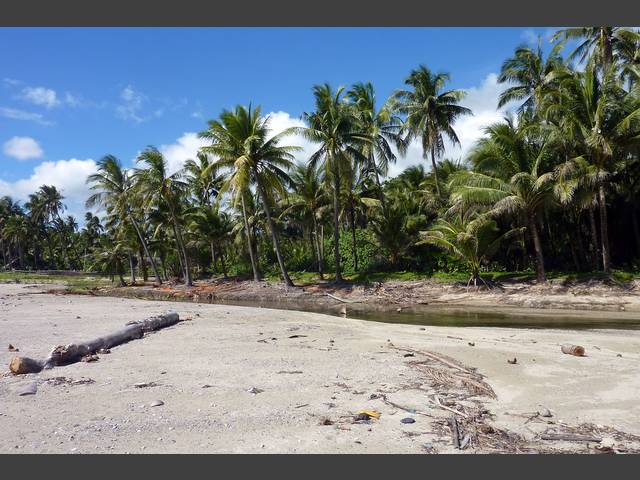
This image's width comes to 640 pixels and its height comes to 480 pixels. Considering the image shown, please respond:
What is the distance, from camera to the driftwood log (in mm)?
7653

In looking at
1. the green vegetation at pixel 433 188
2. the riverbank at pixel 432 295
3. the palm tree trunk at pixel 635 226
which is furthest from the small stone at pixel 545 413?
the palm tree trunk at pixel 635 226

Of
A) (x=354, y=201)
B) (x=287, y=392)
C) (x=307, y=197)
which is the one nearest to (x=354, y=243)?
(x=354, y=201)

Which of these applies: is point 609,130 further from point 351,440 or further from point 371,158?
point 351,440

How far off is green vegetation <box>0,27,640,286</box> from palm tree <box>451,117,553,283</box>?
0.08 m

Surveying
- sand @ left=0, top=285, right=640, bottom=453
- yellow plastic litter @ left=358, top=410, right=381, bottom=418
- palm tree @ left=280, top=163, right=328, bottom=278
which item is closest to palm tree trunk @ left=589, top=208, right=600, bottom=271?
sand @ left=0, top=285, right=640, bottom=453

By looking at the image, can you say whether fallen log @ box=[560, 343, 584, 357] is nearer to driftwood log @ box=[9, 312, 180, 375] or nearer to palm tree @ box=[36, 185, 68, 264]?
driftwood log @ box=[9, 312, 180, 375]

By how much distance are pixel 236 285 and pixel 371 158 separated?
14459 millimetres

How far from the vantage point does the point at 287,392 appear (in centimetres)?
694

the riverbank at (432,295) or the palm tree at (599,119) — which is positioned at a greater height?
the palm tree at (599,119)

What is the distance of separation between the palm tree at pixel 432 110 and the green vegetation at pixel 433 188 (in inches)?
4.0

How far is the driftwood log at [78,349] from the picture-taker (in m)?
7.65

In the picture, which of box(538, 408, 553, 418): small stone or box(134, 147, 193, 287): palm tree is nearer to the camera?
box(538, 408, 553, 418): small stone

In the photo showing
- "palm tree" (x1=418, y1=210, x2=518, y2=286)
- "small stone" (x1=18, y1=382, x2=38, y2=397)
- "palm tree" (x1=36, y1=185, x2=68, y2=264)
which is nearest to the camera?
"small stone" (x1=18, y1=382, x2=38, y2=397)

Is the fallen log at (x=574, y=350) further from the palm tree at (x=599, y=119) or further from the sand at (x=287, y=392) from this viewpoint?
the palm tree at (x=599, y=119)
